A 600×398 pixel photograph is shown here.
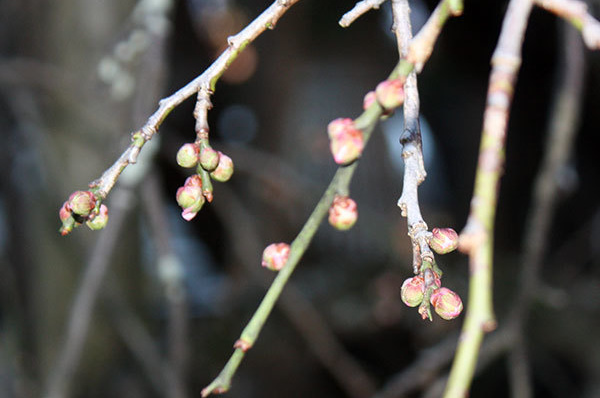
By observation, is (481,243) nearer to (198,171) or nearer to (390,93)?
(390,93)

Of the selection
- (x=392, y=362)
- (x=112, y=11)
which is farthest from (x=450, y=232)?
(x=392, y=362)

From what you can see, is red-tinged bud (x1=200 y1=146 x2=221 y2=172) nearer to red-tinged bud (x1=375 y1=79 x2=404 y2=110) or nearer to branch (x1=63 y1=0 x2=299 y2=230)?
branch (x1=63 y1=0 x2=299 y2=230)

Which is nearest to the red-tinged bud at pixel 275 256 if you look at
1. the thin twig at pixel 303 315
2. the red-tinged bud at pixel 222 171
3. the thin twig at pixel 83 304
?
the red-tinged bud at pixel 222 171

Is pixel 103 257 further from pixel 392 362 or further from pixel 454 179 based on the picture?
pixel 454 179

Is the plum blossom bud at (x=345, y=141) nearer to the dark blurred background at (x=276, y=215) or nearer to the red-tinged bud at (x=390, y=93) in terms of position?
the red-tinged bud at (x=390, y=93)

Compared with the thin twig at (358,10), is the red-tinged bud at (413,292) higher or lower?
lower

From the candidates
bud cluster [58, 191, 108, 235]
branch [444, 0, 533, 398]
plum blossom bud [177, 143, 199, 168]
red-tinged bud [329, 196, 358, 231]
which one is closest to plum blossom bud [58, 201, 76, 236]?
bud cluster [58, 191, 108, 235]
